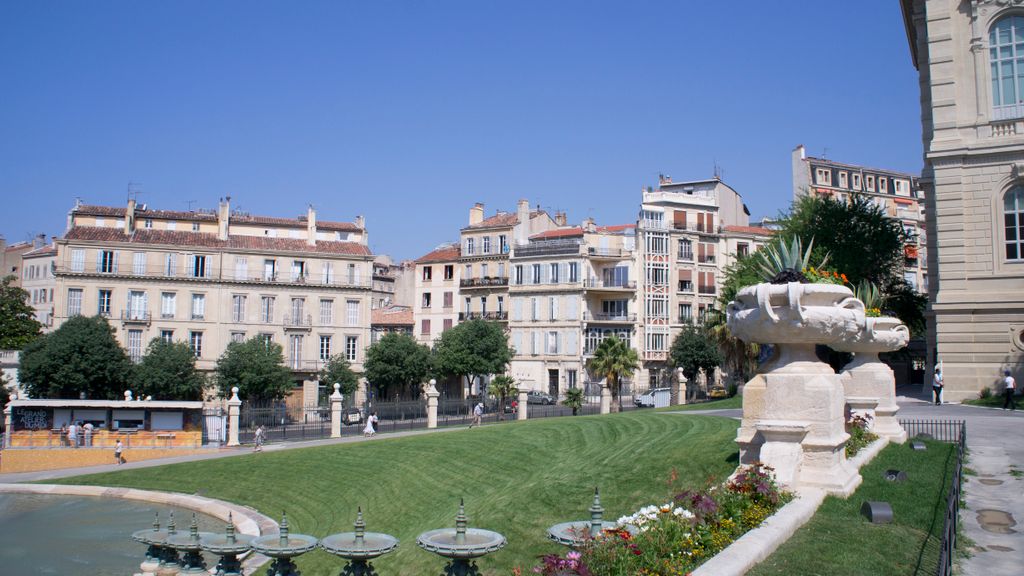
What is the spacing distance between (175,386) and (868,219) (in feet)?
139

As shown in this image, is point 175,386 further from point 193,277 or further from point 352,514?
point 352,514

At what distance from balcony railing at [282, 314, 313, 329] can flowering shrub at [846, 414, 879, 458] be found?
5078cm

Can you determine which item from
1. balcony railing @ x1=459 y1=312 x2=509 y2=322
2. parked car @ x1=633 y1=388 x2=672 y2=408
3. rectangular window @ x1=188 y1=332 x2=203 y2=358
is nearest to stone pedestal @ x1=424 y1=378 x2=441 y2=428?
parked car @ x1=633 y1=388 x2=672 y2=408

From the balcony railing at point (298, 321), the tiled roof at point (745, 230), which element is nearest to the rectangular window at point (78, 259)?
the balcony railing at point (298, 321)

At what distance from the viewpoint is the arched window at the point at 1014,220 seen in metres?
29.4

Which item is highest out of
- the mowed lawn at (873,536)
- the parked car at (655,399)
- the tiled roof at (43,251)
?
the tiled roof at (43,251)

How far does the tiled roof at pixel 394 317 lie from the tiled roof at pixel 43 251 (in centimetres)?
3440

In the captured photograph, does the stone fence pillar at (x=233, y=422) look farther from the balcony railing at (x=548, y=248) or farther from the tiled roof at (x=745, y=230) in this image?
the tiled roof at (x=745, y=230)

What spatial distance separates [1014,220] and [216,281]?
49.3 metres

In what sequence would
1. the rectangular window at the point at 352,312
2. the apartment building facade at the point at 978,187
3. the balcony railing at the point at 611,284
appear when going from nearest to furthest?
the apartment building facade at the point at 978,187, the rectangular window at the point at 352,312, the balcony railing at the point at 611,284

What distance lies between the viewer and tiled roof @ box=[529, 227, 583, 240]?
6869 cm

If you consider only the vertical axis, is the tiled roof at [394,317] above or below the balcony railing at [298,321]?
above

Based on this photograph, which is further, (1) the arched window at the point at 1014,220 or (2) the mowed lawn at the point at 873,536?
(1) the arched window at the point at 1014,220

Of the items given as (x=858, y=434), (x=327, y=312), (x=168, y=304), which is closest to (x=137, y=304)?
(x=168, y=304)
